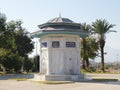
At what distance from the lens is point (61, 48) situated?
2936 cm

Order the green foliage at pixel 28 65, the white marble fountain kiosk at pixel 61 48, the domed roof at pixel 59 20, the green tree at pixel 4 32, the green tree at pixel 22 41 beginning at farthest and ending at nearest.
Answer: the green tree at pixel 22 41, the green foliage at pixel 28 65, the green tree at pixel 4 32, the domed roof at pixel 59 20, the white marble fountain kiosk at pixel 61 48

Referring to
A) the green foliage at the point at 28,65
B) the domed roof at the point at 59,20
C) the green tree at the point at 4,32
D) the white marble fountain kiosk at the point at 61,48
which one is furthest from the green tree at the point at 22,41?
Answer: the white marble fountain kiosk at the point at 61,48

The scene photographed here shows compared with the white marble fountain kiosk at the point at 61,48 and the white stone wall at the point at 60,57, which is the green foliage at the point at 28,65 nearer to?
the white marble fountain kiosk at the point at 61,48

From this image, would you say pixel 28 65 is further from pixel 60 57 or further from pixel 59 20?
pixel 60 57

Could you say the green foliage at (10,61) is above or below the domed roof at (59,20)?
below

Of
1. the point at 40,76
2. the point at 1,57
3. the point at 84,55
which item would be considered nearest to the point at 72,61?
the point at 40,76

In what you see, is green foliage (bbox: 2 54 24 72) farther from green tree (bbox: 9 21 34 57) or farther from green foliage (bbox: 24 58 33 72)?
green tree (bbox: 9 21 34 57)

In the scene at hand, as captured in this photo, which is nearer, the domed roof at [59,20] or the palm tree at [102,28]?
the domed roof at [59,20]

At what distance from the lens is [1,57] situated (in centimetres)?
5628

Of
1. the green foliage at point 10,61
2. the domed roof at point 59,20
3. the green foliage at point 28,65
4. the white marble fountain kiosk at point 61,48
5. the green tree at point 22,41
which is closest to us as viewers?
the white marble fountain kiosk at point 61,48

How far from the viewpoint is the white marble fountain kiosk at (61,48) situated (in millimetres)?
29391

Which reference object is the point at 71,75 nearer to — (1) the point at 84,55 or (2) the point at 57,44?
(2) the point at 57,44

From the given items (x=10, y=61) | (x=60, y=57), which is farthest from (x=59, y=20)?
(x=10, y=61)

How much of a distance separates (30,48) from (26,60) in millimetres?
9488
